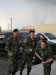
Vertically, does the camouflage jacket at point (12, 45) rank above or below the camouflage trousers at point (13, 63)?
above

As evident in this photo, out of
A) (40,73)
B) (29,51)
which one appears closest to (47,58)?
(29,51)

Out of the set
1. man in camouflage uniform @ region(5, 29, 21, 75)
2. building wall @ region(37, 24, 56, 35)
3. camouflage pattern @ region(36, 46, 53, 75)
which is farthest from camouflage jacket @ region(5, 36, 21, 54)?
building wall @ region(37, 24, 56, 35)

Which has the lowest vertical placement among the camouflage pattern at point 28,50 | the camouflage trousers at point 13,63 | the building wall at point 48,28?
the building wall at point 48,28

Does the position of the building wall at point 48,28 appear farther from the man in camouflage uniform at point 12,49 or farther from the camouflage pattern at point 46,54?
the camouflage pattern at point 46,54

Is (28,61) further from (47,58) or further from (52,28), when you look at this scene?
(52,28)

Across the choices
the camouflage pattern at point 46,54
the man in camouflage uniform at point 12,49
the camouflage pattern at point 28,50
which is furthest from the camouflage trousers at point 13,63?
the camouflage pattern at point 46,54

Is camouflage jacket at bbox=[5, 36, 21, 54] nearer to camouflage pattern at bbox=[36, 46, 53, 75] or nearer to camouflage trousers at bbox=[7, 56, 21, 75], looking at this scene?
camouflage trousers at bbox=[7, 56, 21, 75]

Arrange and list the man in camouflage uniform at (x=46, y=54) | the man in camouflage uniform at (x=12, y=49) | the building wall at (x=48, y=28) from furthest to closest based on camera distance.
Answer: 1. the building wall at (x=48, y=28)
2. the man in camouflage uniform at (x=12, y=49)
3. the man in camouflage uniform at (x=46, y=54)

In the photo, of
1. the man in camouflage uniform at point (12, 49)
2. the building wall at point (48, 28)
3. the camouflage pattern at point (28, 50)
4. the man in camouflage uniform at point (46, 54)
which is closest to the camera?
the man in camouflage uniform at point (46, 54)

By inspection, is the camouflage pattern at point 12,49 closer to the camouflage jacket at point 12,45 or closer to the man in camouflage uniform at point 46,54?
the camouflage jacket at point 12,45

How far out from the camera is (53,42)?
11094 millimetres

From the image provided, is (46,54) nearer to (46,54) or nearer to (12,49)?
(46,54)

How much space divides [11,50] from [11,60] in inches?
12.3

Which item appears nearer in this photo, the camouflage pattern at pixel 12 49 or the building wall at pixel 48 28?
the camouflage pattern at pixel 12 49
